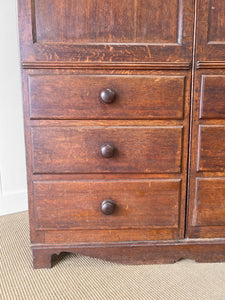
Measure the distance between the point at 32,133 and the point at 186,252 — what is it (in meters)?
0.69

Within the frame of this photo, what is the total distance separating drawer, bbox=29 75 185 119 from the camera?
981 mm

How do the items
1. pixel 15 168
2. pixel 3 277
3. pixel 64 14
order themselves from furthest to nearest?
pixel 15 168, pixel 3 277, pixel 64 14

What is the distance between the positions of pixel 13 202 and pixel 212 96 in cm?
115

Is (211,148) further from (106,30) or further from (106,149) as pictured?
(106,30)

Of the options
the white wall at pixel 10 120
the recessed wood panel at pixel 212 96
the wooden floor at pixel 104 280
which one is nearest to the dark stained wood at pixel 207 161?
the recessed wood panel at pixel 212 96

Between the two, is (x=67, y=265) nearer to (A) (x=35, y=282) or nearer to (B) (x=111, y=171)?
(A) (x=35, y=282)

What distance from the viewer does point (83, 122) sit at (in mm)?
1009

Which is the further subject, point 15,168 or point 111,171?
point 15,168

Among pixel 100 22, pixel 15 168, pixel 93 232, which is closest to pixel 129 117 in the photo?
pixel 100 22

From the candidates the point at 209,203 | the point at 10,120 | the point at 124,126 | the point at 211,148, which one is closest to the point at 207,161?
the point at 211,148

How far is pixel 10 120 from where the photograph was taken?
1566 mm

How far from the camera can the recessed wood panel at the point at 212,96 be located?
1003 millimetres

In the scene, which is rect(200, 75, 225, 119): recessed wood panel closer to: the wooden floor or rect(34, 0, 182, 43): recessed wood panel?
rect(34, 0, 182, 43): recessed wood panel

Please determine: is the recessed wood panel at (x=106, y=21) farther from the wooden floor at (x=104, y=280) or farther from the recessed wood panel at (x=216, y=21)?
the wooden floor at (x=104, y=280)
